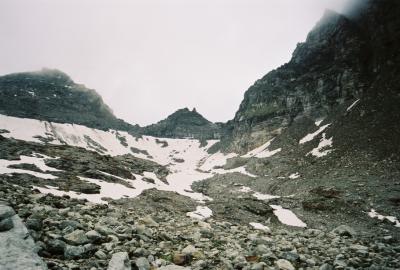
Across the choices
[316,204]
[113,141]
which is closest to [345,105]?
[316,204]

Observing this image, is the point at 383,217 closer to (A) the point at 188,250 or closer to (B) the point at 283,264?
(B) the point at 283,264

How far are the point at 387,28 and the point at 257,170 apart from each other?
58889 millimetres

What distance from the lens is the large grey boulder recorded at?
16.1 ft

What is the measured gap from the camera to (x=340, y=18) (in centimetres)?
11231

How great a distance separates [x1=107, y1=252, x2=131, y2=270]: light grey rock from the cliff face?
78.9 meters

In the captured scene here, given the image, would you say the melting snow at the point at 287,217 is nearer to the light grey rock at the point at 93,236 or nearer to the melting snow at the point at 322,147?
the light grey rock at the point at 93,236

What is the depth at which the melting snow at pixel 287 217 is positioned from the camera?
116 feet

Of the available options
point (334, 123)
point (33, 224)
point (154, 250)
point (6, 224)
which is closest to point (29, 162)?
point (33, 224)

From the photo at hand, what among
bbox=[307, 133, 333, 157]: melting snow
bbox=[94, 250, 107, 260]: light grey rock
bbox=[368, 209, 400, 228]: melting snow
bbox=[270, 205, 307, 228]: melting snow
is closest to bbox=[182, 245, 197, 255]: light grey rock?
bbox=[94, 250, 107, 260]: light grey rock

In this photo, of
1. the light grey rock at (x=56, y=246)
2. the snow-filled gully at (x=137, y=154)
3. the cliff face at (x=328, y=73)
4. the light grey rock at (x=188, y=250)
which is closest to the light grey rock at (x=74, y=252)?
the light grey rock at (x=56, y=246)

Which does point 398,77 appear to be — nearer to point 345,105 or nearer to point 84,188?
point 345,105

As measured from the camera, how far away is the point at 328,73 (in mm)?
105250

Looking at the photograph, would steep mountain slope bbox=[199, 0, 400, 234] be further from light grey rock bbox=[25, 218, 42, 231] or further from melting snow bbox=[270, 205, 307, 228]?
light grey rock bbox=[25, 218, 42, 231]

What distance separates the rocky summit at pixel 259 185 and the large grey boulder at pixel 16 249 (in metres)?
0.03
